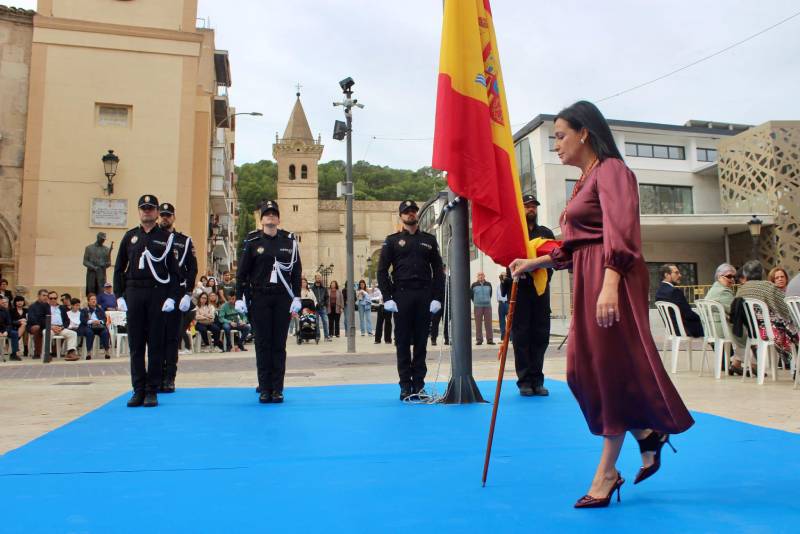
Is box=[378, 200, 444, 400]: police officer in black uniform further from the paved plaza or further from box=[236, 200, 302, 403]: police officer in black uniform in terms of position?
box=[236, 200, 302, 403]: police officer in black uniform

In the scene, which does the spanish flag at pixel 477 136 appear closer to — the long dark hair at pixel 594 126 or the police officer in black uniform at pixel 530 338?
the police officer in black uniform at pixel 530 338

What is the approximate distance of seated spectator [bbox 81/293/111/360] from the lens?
44.4ft

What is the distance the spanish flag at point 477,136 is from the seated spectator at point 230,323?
10.7 meters

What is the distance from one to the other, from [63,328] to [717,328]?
12.6 m

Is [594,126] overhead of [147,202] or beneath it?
beneath

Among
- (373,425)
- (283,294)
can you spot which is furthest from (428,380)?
(373,425)

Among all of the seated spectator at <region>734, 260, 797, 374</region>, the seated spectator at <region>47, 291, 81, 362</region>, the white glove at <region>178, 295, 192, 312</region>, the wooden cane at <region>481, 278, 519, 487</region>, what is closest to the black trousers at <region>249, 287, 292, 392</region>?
the white glove at <region>178, 295, 192, 312</region>

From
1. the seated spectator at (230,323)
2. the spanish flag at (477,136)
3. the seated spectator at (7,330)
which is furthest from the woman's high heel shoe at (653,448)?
the seated spectator at (7,330)

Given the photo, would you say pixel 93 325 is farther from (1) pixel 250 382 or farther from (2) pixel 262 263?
(2) pixel 262 263

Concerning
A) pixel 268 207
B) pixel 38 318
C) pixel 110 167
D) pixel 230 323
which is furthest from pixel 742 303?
pixel 110 167

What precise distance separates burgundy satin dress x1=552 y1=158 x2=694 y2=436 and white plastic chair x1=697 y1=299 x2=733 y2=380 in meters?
6.15

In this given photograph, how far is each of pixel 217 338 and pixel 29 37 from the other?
12.9m

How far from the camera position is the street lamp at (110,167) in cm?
1988

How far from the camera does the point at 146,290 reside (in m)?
6.42
